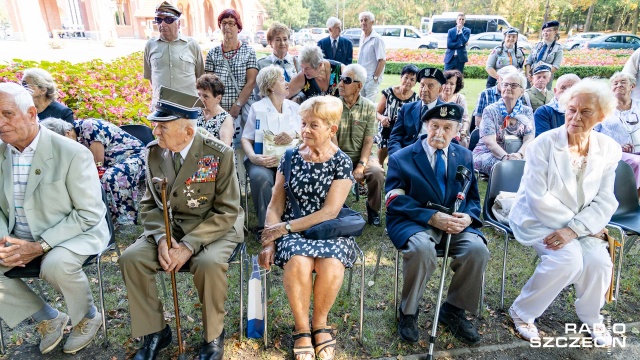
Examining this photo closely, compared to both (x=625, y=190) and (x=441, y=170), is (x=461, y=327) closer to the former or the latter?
(x=441, y=170)

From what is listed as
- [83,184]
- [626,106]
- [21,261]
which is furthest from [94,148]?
[626,106]

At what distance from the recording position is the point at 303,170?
2.80 metres

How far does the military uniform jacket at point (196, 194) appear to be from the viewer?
2.62 meters

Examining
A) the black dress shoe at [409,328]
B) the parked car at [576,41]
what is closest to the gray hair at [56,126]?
the black dress shoe at [409,328]

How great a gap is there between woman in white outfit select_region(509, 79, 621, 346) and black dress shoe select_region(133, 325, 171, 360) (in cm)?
251

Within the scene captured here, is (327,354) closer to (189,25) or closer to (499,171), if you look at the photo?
(499,171)

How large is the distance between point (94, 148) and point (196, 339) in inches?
79.6

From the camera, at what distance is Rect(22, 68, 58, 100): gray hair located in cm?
362

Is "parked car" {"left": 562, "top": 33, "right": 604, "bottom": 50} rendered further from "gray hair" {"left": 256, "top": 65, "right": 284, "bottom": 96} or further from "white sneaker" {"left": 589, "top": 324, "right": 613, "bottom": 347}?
"white sneaker" {"left": 589, "top": 324, "right": 613, "bottom": 347}

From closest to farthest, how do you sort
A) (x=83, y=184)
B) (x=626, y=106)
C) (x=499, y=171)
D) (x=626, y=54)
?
(x=83, y=184), (x=499, y=171), (x=626, y=106), (x=626, y=54)

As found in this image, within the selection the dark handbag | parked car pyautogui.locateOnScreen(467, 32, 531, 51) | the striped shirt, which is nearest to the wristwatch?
the striped shirt

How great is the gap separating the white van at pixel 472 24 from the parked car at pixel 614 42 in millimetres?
5415

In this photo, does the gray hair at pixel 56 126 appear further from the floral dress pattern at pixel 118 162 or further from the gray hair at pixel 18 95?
the gray hair at pixel 18 95

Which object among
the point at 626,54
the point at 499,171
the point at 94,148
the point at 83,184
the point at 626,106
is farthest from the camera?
the point at 626,54
